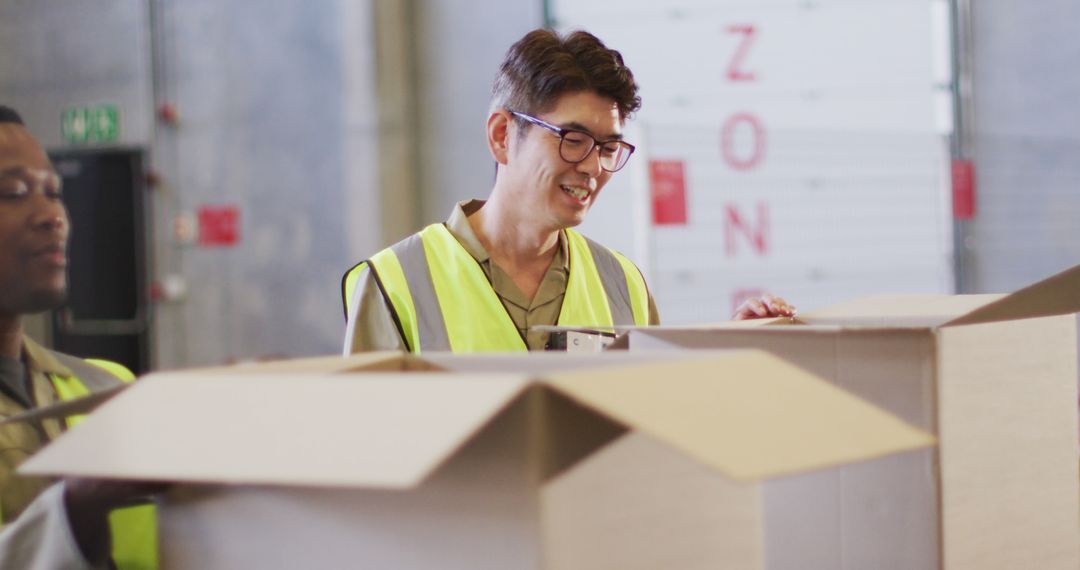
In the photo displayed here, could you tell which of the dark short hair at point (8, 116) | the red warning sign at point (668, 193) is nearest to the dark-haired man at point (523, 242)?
the dark short hair at point (8, 116)

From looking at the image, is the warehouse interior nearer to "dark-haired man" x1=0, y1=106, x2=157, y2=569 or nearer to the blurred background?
the blurred background

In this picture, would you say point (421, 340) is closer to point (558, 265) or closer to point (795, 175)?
point (558, 265)

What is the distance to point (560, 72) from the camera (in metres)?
2.03

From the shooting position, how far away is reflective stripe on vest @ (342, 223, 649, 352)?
1.95m

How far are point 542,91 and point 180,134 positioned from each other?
4.77 metres

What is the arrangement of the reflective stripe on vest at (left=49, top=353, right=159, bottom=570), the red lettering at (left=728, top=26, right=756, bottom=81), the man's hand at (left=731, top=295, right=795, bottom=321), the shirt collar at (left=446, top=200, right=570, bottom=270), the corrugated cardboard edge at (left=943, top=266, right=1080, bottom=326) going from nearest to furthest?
the reflective stripe on vest at (left=49, top=353, right=159, bottom=570)
the corrugated cardboard edge at (left=943, top=266, right=1080, bottom=326)
the man's hand at (left=731, top=295, right=795, bottom=321)
the shirt collar at (left=446, top=200, right=570, bottom=270)
the red lettering at (left=728, top=26, right=756, bottom=81)

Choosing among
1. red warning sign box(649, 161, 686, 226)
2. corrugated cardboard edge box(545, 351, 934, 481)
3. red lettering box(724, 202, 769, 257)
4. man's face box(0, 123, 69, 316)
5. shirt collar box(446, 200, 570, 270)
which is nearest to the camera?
corrugated cardboard edge box(545, 351, 934, 481)

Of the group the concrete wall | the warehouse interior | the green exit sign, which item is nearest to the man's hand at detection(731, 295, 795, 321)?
the warehouse interior

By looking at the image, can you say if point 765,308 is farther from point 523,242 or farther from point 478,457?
point 478,457

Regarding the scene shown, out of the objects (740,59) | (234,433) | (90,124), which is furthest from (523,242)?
(90,124)

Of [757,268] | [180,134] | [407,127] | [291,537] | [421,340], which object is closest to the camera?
[291,537]

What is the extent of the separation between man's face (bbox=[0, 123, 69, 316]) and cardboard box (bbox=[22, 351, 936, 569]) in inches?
22.5

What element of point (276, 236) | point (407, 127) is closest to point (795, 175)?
point (407, 127)

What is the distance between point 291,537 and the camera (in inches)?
30.3
